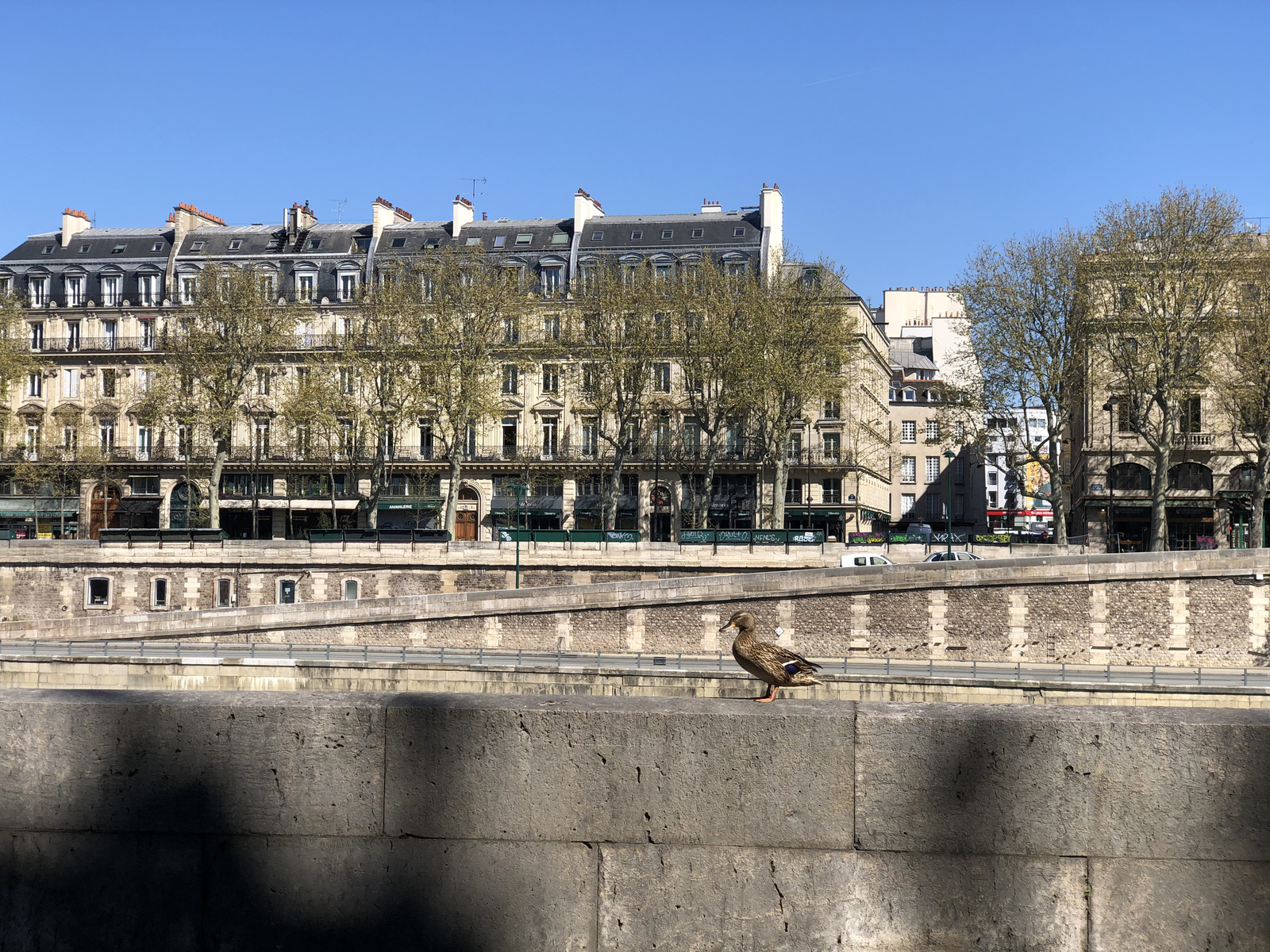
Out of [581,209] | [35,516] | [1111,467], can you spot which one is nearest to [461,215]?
[581,209]

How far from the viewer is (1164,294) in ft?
150

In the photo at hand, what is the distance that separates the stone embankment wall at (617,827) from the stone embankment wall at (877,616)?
103ft

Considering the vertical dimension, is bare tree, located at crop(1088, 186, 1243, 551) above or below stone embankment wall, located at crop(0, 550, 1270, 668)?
above

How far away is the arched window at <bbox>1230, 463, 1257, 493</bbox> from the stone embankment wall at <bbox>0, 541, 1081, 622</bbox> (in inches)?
516

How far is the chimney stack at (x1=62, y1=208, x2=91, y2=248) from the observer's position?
232 feet

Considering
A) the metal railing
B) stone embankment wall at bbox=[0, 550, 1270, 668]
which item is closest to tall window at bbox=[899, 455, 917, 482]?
stone embankment wall at bbox=[0, 550, 1270, 668]

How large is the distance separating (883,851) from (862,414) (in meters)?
63.1

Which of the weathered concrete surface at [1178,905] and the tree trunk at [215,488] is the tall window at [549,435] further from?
the weathered concrete surface at [1178,905]

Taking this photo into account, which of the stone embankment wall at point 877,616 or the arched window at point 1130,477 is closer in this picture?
the stone embankment wall at point 877,616

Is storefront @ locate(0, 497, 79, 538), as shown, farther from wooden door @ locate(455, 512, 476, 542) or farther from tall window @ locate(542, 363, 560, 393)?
tall window @ locate(542, 363, 560, 393)

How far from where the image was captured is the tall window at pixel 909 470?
3366 inches

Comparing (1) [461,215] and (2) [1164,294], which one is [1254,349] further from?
(1) [461,215]

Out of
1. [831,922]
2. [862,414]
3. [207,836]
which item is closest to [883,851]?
[831,922]

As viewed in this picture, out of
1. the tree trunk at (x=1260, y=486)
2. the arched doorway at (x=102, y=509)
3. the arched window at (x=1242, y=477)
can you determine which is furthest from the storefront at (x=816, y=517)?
the arched doorway at (x=102, y=509)
